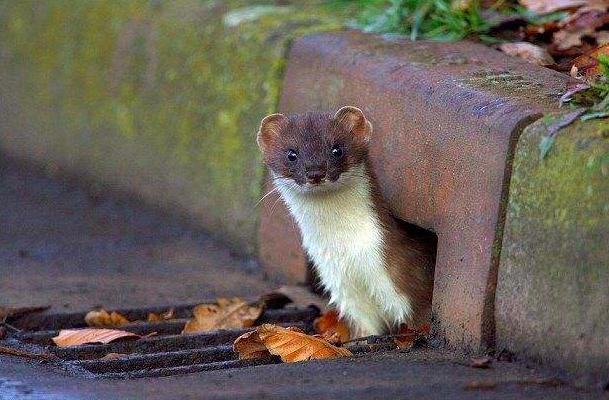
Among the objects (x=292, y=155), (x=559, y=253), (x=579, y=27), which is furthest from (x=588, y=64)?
(x=559, y=253)

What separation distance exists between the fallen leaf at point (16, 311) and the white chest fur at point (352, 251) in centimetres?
113

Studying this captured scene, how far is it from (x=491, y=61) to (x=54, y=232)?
127 inches

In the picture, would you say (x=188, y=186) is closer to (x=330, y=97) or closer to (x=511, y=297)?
(x=330, y=97)

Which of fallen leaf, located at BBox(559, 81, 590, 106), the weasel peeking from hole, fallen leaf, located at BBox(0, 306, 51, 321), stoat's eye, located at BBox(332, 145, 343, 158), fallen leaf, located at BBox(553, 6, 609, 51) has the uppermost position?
fallen leaf, located at BBox(553, 6, 609, 51)

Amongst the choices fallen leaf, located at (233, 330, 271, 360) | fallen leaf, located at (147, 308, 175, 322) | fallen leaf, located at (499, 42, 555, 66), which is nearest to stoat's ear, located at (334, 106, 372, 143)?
fallen leaf, located at (499, 42, 555, 66)

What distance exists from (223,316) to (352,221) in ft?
2.54

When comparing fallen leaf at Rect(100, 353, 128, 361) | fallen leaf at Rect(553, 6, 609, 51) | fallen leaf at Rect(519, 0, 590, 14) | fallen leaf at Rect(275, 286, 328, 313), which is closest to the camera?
fallen leaf at Rect(100, 353, 128, 361)

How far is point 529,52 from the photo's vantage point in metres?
5.34

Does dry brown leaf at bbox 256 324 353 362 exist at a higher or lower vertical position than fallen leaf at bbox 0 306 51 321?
higher

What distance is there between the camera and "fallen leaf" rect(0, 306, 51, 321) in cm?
512

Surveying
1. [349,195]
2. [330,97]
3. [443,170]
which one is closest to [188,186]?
[330,97]

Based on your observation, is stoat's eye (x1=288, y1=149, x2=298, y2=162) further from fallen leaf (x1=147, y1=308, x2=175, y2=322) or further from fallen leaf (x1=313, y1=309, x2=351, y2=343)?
fallen leaf (x1=147, y1=308, x2=175, y2=322)

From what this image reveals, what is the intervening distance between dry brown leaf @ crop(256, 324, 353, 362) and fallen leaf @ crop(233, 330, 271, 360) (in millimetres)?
40

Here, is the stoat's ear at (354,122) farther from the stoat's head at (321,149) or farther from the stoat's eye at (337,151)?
the stoat's eye at (337,151)
